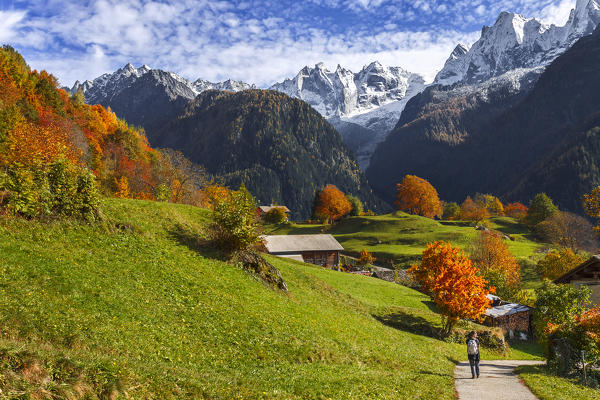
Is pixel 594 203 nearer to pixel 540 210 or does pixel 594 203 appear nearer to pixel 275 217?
pixel 540 210

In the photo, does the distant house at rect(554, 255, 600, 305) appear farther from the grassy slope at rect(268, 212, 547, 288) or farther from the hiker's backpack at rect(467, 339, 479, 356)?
the grassy slope at rect(268, 212, 547, 288)

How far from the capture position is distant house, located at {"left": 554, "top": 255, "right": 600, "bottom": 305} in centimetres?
3397

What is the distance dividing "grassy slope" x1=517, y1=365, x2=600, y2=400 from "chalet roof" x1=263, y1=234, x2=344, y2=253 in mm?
59132

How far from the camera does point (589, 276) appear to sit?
3491cm

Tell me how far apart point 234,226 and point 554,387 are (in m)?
21.5

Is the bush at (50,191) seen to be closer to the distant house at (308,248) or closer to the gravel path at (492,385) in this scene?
the gravel path at (492,385)

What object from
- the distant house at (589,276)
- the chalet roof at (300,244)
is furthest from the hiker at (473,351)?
the chalet roof at (300,244)

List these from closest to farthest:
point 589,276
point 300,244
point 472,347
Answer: point 472,347 → point 589,276 → point 300,244

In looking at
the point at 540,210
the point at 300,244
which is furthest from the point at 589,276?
the point at 540,210

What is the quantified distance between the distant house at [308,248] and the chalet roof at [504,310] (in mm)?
36931

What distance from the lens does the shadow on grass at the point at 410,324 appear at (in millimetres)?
36125

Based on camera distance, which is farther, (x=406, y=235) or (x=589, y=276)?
(x=406, y=235)

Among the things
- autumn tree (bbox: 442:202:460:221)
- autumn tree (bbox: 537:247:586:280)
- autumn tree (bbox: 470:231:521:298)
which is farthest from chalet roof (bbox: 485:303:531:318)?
autumn tree (bbox: 442:202:460:221)

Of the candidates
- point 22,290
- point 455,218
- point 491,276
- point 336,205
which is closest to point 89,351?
point 22,290
